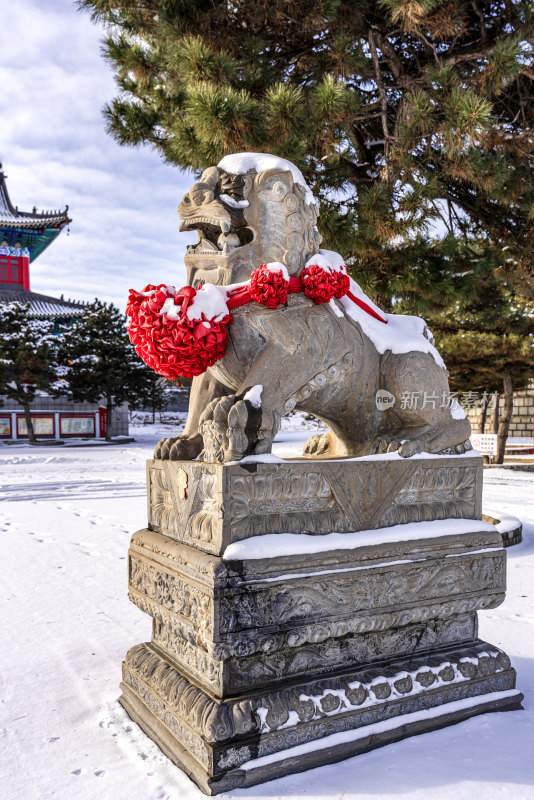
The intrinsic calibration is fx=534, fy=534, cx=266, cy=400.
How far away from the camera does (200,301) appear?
1.51 meters

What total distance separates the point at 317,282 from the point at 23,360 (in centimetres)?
1450

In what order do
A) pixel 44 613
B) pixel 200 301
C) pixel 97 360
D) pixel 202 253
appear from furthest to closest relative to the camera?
pixel 97 360, pixel 44 613, pixel 202 253, pixel 200 301

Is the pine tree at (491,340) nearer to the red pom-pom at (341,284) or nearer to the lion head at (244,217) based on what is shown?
the red pom-pom at (341,284)

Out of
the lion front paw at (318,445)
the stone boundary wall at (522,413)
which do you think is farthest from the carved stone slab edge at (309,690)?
the stone boundary wall at (522,413)

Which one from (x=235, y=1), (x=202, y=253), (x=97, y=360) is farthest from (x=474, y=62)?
(x=97, y=360)

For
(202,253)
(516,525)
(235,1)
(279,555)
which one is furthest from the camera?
(516,525)

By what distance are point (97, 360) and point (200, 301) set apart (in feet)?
51.9

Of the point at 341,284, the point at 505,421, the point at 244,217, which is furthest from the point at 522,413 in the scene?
the point at 244,217

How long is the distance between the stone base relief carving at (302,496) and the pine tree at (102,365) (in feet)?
49.8

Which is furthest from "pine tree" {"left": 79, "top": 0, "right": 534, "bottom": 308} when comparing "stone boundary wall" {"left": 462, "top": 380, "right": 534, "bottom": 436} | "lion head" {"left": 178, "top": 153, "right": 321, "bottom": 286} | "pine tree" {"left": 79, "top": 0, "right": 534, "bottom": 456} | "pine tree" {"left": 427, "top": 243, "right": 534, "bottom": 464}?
"stone boundary wall" {"left": 462, "top": 380, "right": 534, "bottom": 436}

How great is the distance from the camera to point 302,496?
1.51 metres

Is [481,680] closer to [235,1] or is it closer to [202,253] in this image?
[202,253]

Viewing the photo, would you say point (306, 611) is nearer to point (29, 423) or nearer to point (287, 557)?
point (287, 557)

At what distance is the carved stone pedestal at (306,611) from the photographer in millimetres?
1329
